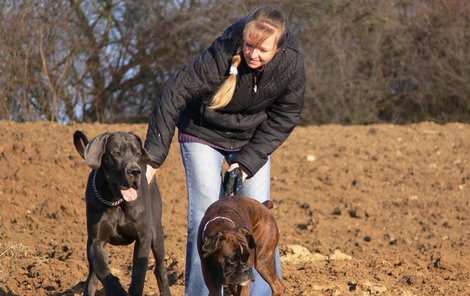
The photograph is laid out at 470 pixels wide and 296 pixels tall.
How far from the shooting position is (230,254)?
5.84 m

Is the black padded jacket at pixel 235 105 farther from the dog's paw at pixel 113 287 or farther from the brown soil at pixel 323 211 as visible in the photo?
the brown soil at pixel 323 211

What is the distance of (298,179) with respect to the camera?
47.0ft

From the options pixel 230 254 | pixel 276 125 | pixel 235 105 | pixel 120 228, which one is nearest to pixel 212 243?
pixel 230 254

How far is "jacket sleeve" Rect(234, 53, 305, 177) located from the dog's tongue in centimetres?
75

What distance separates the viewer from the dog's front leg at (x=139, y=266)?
7.13 meters

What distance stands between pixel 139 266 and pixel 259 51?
6.11 feet

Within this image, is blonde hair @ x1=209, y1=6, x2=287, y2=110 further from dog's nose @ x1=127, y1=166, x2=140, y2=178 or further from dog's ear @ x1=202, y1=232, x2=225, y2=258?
dog's ear @ x1=202, y1=232, x2=225, y2=258

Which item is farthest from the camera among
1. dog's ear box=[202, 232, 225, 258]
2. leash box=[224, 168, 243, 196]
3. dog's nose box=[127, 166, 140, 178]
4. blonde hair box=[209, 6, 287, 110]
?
leash box=[224, 168, 243, 196]

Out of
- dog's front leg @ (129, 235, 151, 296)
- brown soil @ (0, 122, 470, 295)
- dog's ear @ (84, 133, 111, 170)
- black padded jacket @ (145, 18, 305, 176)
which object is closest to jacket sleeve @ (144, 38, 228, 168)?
black padded jacket @ (145, 18, 305, 176)

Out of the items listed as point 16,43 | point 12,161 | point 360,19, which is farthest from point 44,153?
point 360,19

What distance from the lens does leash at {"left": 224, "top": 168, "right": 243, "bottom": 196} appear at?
682 cm

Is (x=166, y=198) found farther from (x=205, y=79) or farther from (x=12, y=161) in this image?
(x=205, y=79)

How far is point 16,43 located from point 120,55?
304cm

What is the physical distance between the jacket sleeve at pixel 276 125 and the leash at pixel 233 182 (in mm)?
62
